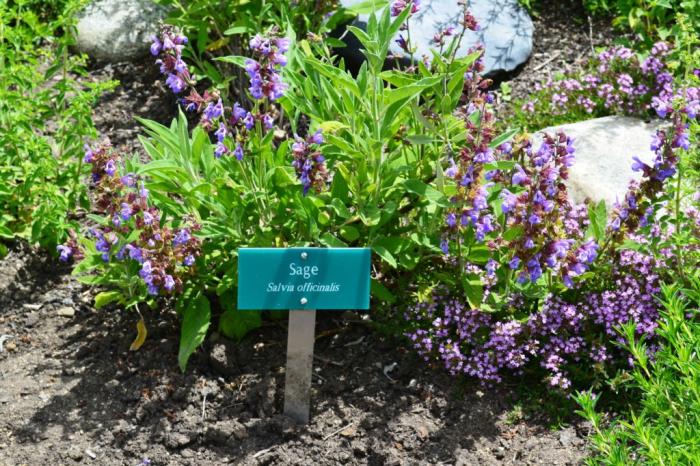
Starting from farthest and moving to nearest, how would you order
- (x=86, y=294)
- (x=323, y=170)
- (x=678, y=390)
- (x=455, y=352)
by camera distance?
(x=86, y=294)
(x=455, y=352)
(x=323, y=170)
(x=678, y=390)

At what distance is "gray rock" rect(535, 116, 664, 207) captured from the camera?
15.6 ft

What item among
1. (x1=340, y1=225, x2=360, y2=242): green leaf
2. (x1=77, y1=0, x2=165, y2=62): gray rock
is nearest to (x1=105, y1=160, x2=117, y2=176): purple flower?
(x1=340, y1=225, x2=360, y2=242): green leaf

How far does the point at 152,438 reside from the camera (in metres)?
3.76

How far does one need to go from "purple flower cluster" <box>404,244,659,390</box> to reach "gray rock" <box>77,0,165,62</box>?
3.00 meters

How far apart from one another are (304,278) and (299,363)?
0.37 metres

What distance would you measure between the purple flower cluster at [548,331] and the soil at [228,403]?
0.41 feet

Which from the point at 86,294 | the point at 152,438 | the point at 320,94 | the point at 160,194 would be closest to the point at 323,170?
the point at 320,94

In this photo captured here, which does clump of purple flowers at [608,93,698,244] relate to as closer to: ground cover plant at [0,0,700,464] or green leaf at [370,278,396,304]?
ground cover plant at [0,0,700,464]

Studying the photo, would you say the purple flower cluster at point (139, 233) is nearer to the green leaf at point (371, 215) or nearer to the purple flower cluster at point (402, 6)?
the green leaf at point (371, 215)

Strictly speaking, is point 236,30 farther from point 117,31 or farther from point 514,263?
point 514,263

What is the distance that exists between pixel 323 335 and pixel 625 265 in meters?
1.33

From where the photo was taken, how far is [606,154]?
4.94 metres

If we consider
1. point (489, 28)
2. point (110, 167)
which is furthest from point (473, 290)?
point (489, 28)

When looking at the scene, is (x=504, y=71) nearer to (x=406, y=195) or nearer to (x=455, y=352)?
(x=406, y=195)
